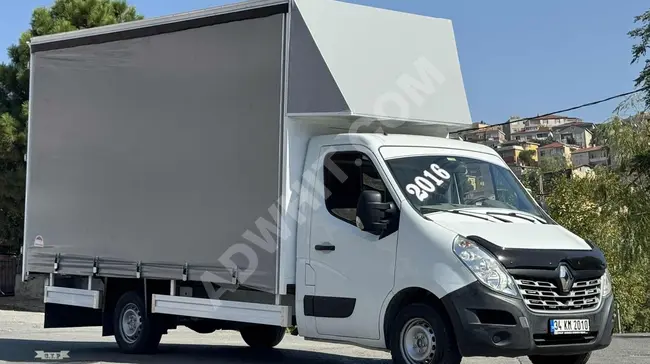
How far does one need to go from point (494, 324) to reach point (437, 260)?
73 cm

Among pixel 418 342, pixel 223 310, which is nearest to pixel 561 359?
pixel 418 342

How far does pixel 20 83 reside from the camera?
23531 mm

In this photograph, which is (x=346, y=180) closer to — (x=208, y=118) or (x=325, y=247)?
(x=325, y=247)

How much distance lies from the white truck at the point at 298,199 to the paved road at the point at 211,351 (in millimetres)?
525

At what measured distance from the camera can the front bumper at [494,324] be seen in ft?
23.6

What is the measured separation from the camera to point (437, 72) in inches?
378

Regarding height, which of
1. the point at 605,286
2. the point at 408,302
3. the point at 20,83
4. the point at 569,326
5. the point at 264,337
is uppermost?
the point at 20,83

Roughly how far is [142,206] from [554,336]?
17.1ft

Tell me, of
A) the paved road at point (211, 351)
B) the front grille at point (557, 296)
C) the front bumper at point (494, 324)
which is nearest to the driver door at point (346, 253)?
the front bumper at point (494, 324)

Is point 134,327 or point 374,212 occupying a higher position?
point 374,212

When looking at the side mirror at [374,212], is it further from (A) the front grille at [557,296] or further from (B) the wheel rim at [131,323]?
(B) the wheel rim at [131,323]

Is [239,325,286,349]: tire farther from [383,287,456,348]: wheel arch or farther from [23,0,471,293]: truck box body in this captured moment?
[383,287,456,348]: wheel arch

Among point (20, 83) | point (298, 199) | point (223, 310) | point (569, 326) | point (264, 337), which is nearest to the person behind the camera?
point (569, 326)

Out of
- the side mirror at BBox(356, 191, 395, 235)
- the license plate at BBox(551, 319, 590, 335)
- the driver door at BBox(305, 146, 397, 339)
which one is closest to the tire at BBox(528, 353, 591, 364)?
the license plate at BBox(551, 319, 590, 335)
